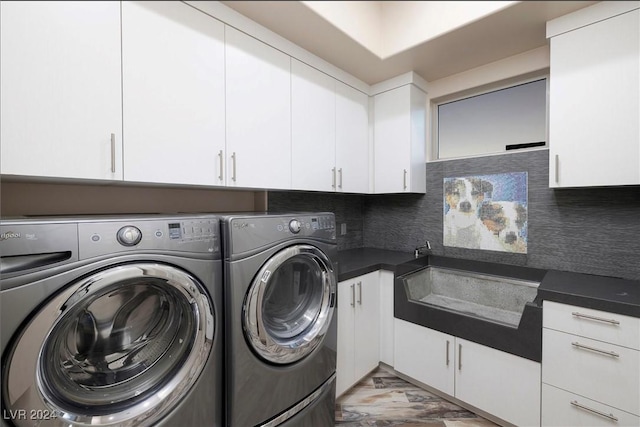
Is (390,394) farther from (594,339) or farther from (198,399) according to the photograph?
(198,399)

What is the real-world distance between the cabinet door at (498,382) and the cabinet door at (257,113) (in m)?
1.29

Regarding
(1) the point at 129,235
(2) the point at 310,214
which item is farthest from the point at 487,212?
(1) the point at 129,235

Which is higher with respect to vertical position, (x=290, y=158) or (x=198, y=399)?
(x=290, y=158)

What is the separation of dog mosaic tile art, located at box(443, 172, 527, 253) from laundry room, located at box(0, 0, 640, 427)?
0.01 metres

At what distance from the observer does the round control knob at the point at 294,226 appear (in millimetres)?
1074

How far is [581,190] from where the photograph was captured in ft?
4.77

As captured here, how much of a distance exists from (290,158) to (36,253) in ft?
3.39

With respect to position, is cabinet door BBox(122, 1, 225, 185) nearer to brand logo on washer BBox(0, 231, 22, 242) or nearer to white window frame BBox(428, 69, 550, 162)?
brand logo on washer BBox(0, 231, 22, 242)

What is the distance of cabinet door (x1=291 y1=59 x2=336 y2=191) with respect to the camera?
1451 millimetres

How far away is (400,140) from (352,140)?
1.11 ft

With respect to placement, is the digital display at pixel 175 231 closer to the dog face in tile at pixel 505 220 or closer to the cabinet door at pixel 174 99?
the cabinet door at pixel 174 99

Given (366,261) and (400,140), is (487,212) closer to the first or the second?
(400,140)

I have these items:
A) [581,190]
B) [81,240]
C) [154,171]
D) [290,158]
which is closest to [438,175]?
[581,190]

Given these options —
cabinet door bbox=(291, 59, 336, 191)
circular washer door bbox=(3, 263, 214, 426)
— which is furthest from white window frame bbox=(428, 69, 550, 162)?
circular washer door bbox=(3, 263, 214, 426)
